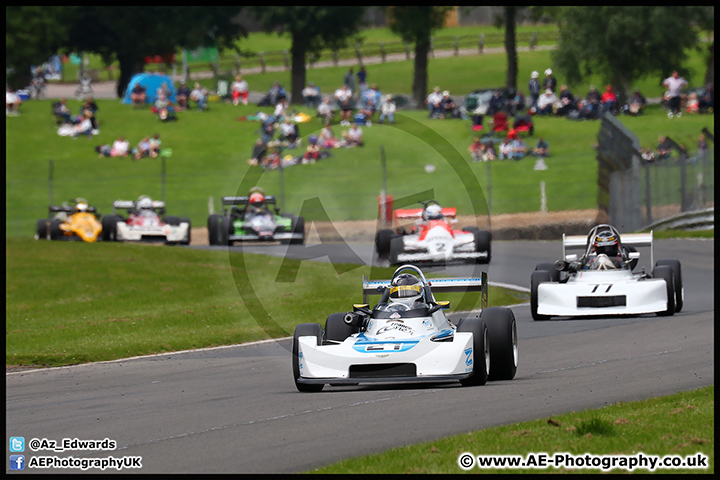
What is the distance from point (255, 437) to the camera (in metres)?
8.76

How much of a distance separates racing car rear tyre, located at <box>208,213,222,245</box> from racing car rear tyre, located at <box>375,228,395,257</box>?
6.36m

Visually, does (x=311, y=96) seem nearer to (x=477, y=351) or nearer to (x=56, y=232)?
(x=56, y=232)

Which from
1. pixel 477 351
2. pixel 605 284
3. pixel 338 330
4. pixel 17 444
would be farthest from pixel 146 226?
pixel 17 444

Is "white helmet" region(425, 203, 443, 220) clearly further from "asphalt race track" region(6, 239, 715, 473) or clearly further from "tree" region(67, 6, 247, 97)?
"tree" region(67, 6, 247, 97)

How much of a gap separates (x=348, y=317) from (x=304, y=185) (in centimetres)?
2487

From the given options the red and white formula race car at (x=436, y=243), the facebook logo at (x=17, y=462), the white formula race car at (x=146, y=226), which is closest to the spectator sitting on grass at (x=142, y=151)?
the white formula race car at (x=146, y=226)

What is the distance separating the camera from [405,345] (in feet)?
35.0

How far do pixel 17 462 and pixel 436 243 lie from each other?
15.8 m

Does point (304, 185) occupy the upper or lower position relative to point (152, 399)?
upper

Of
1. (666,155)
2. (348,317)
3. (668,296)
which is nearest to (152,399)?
(348,317)

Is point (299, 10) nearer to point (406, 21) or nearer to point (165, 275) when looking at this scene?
point (406, 21)

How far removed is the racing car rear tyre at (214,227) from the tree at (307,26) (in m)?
29.4

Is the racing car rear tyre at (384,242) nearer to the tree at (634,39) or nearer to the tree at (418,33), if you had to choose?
the tree at (634,39)

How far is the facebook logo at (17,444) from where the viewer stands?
8.53m
